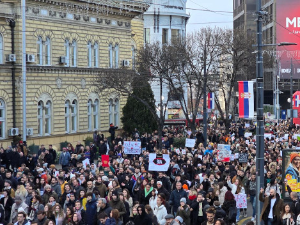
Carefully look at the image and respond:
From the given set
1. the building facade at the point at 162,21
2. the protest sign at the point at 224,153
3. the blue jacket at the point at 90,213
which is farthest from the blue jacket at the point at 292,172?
the building facade at the point at 162,21

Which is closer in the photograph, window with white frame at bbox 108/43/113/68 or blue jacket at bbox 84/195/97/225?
blue jacket at bbox 84/195/97/225

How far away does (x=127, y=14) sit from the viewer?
2021 inches

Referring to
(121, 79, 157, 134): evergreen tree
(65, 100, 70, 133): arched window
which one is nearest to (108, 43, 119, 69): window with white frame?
(121, 79, 157, 134): evergreen tree

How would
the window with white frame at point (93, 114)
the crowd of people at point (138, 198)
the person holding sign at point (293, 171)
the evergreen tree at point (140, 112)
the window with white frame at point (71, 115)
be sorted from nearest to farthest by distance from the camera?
1. the crowd of people at point (138, 198)
2. the person holding sign at point (293, 171)
3. the window with white frame at point (71, 115)
4. the evergreen tree at point (140, 112)
5. the window with white frame at point (93, 114)

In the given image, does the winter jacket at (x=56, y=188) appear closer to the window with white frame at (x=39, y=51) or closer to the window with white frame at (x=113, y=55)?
the window with white frame at (x=39, y=51)

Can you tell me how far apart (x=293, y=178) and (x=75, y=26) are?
28.3 meters

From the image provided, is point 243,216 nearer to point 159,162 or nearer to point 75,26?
point 159,162

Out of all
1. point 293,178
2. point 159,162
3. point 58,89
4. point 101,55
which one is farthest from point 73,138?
point 293,178

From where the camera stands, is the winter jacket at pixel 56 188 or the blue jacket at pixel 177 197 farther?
A: the winter jacket at pixel 56 188

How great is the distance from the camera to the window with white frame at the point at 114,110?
51.4 meters

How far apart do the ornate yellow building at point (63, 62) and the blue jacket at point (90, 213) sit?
2243 cm

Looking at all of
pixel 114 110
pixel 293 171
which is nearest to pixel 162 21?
pixel 114 110

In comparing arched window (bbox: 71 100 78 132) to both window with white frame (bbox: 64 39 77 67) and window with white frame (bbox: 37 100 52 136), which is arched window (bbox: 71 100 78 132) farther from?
window with white frame (bbox: 37 100 52 136)

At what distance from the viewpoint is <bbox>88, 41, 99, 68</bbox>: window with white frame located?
48.2 meters
